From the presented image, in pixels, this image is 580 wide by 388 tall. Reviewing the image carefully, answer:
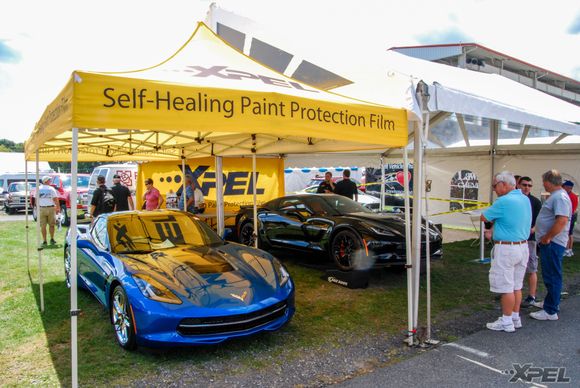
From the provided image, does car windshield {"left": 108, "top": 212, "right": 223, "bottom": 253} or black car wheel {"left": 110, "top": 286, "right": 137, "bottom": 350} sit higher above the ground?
car windshield {"left": 108, "top": 212, "right": 223, "bottom": 253}

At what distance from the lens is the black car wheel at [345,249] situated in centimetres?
671

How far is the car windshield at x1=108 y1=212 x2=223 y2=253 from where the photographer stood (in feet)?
16.0

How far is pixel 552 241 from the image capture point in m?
4.96

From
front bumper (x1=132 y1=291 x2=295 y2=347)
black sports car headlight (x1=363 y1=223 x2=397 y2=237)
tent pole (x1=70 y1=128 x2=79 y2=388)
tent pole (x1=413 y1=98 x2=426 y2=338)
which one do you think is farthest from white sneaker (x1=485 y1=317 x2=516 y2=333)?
tent pole (x1=70 y1=128 x2=79 y2=388)

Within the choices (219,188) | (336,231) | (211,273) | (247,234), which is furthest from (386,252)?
(219,188)

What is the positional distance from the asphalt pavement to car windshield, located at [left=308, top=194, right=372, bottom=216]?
3.45m

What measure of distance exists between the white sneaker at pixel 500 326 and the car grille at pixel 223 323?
8.50ft

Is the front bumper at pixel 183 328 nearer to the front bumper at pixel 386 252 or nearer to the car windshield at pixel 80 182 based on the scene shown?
the front bumper at pixel 386 252

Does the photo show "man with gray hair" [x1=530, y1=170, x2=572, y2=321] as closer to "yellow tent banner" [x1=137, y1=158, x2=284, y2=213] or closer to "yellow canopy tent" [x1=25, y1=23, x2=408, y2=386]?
"yellow canopy tent" [x1=25, y1=23, x2=408, y2=386]

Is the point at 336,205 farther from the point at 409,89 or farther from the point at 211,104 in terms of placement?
the point at 211,104

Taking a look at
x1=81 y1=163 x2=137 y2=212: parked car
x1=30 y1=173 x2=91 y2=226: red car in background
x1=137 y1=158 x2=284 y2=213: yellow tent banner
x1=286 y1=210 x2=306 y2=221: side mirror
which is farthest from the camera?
x1=81 y1=163 x2=137 y2=212: parked car

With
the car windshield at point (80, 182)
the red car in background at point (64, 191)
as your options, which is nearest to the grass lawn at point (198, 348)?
the red car in background at point (64, 191)

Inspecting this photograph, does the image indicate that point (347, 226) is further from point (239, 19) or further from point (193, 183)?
point (193, 183)

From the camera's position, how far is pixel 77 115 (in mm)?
3035
